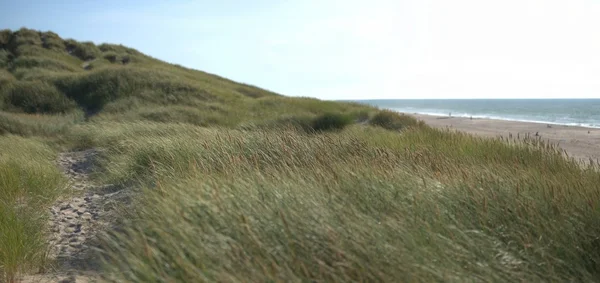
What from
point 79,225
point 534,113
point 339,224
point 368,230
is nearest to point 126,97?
point 79,225

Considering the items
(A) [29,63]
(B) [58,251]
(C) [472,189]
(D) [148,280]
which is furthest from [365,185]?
(A) [29,63]

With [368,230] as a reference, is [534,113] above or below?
A: below

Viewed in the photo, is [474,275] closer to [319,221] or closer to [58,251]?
[319,221]

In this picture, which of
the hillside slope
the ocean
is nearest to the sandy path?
the hillside slope

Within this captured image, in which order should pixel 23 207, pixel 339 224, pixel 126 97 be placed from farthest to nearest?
1. pixel 126 97
2. pixel 23 207
3. pixel 339 224

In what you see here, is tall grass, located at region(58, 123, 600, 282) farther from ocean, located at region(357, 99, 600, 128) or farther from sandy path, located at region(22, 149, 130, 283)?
ocean, located at region(357, 99, 600, 128)

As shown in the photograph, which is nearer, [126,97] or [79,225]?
[79,225]

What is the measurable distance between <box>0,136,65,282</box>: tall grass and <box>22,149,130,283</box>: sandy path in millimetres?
136

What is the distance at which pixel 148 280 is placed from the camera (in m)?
2.54

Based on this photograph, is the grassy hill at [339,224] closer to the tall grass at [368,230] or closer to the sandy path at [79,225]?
the tall grass at [368,230]

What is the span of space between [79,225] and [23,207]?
628mm

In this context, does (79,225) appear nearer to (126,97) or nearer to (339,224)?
(339,224)

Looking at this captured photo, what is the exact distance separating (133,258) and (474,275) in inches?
76.7

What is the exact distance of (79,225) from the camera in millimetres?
5066
